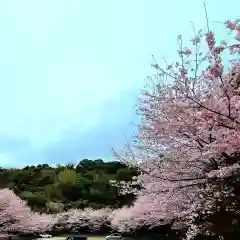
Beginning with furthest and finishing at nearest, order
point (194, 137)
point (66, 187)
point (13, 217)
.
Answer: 1. point (66, 187)
2. point (13, 217)
3. point (194, 137)

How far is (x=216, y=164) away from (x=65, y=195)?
217ft

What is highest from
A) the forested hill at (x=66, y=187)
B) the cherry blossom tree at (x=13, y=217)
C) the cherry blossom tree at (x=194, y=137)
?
the forested hill at (x=66, y=187)

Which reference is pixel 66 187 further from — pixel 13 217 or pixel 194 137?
pixel 194 137

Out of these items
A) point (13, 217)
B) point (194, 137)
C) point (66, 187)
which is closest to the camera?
point (194, 137)

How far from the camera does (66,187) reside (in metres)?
73.8

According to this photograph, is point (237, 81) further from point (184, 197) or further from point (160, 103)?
point (184, 197)

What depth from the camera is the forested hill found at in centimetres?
6738

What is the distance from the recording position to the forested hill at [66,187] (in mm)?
67375

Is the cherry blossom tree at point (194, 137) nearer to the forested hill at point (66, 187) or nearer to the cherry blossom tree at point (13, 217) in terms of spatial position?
the cherry blossom tree at point (13, 217)

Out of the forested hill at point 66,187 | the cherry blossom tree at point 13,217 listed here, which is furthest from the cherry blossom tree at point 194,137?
the forested hill at point 66,187

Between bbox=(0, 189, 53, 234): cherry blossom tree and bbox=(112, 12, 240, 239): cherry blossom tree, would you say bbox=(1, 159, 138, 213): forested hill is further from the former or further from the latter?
bbox=(112, 12, 240, 239): cherry blossom tree

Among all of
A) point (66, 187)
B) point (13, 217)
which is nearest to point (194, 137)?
point (13, 217)

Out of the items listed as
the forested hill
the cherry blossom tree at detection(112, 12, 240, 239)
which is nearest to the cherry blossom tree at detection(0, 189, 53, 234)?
the forested hill

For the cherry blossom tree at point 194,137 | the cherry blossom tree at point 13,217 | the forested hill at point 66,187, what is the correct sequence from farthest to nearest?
the forested hill at point 66,187 → the cherry blossom tree at point 13,217 → the cherry blossom tree at point 194,137
